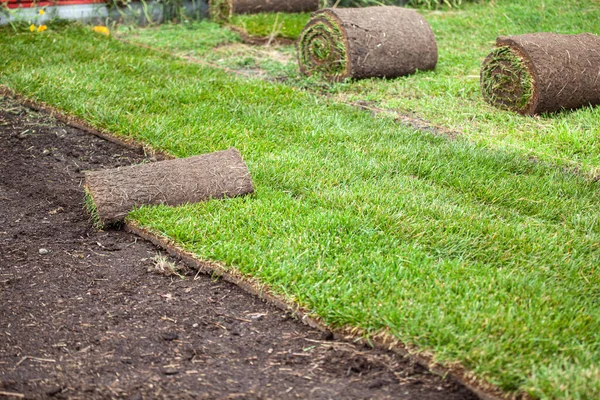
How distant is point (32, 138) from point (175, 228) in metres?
2.26

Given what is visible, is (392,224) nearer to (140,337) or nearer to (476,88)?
(140,337)

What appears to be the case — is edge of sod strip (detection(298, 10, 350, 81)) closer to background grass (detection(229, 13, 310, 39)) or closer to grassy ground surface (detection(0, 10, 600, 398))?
grassy ground surface (detection(0, 10, 600, 398))

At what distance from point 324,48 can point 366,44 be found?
0.46 meters

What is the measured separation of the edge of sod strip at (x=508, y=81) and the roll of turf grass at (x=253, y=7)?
423 centimetres

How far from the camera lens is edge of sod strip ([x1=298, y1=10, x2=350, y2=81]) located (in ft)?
23.9

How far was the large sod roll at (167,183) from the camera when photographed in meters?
4.19

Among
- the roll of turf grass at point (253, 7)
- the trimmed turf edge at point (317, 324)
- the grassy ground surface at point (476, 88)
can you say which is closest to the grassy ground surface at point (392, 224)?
the trimmed turf edge at point (317, 324)

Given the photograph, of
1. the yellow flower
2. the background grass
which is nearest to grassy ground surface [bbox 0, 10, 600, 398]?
the yellow flower

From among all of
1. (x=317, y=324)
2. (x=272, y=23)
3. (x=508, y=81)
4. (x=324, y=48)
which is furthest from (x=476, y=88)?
(x=317, y=324)

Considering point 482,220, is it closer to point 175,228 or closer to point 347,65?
point 175,228

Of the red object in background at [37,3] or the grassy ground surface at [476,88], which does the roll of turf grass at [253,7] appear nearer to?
the grassy ground surface at [476,88]

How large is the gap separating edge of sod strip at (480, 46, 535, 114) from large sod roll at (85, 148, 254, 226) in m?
3.03

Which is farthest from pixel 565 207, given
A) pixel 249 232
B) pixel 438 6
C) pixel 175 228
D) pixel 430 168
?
pixel 438 6

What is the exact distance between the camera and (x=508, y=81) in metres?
6.46
